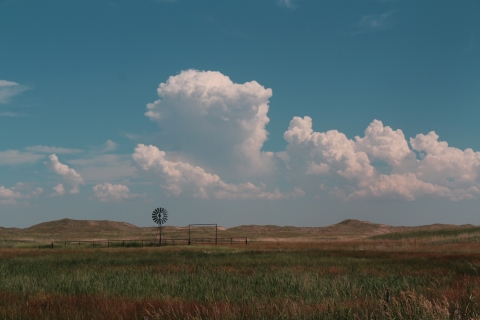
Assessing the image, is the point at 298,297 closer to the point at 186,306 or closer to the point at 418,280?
the point at 186,306

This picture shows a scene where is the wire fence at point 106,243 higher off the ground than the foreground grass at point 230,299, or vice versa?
the foreground grass at point 230,299

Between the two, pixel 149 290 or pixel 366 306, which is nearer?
pixel 366 306

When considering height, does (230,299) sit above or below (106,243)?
above

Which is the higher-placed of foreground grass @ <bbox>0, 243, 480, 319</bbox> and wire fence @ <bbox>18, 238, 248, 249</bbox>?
foreground grass @ <bbox>0, 243, 480, 319</bbox>

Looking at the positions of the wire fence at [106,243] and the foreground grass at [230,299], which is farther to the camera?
the wire fence at [106,243]

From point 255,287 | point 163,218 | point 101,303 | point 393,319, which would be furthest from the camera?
point 163,218

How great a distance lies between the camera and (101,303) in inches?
516

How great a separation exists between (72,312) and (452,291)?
12051 mm

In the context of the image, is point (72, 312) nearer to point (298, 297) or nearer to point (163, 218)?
point (298, 297)

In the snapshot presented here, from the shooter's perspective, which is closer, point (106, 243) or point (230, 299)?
point (230, 299)

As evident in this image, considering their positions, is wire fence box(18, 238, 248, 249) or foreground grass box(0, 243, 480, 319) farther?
wire fence box(18, 238, 248, 249)

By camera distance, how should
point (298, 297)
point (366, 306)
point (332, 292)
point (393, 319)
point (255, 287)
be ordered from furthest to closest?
point (255, 287) < point (332, 292) < point (298, 297) < point (366, 306) < point (393, 319)

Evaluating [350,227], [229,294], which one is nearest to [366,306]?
[229,294]

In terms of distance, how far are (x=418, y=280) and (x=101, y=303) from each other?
44.0 ft
